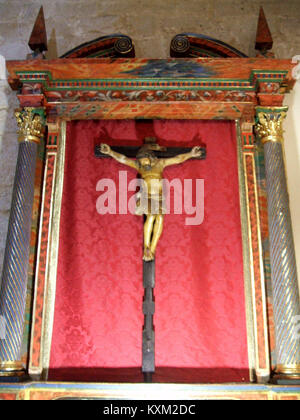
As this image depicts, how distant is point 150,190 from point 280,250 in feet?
4.58

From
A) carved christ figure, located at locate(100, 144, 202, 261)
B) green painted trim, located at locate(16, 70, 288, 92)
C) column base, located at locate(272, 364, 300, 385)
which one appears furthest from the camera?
green painted trim, located at locate(16, 70, 288, 92)

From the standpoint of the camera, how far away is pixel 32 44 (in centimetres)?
539

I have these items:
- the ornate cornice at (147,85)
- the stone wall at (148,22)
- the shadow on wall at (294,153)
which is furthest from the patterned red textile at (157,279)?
the stone wall at (148,22)

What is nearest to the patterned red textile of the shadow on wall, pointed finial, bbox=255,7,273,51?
the shadow on wall

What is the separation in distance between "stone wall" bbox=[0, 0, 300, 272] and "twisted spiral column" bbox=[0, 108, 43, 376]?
2.96 ft

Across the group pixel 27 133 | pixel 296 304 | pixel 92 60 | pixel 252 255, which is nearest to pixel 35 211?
pixel 27 133

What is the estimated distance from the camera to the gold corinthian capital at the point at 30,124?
16.9 feet

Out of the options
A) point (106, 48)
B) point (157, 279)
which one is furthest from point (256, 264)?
point (106, 48)

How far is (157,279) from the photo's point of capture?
4.91 metres

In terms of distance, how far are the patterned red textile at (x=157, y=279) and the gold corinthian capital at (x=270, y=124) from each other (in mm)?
344

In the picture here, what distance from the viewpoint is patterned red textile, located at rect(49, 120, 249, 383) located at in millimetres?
4648

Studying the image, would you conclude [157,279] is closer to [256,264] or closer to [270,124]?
[256,264]

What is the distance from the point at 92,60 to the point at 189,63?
1.02 m

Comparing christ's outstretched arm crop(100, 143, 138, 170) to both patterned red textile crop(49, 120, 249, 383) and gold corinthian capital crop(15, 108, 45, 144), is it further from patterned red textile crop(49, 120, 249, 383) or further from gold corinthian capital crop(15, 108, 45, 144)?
gold corinthian capital crop(15, 108, 45, 144)
